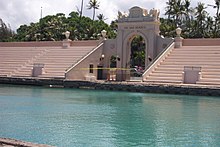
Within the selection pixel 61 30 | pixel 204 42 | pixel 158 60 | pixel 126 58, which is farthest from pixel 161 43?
pixel 61 30

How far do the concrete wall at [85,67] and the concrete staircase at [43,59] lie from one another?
1.03 meters

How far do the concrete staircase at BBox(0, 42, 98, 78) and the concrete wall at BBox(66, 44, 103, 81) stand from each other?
1.03 meters

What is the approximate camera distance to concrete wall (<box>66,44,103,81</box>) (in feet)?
115

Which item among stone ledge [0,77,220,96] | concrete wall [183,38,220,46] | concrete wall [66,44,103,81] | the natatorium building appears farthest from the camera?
concrete wall [66,44,103,81]

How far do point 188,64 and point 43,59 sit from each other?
53.0 feet

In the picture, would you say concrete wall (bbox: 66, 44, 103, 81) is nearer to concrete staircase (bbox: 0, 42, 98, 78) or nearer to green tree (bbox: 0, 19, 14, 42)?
concrete staircase (bbox: 0, 42, 98, 78)

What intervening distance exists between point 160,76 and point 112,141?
69.2ft

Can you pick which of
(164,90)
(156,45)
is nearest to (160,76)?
(164,90)

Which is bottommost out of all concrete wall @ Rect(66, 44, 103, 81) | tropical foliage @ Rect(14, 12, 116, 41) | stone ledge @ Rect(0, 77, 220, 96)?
stone ledge @ Rect(0, 77, 220, 96)

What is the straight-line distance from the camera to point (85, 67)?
37031 millimetres

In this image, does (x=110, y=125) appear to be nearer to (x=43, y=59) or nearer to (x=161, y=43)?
(x=161, y=43)

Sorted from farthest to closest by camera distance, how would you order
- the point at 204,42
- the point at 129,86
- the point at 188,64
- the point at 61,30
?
the point at 61,30
the point at 204,42
the point at 188,64
the point at 129,86

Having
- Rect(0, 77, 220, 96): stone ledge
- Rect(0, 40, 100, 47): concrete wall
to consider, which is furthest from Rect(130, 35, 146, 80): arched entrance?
Rect(0, 77, 220, 96): stone ledge

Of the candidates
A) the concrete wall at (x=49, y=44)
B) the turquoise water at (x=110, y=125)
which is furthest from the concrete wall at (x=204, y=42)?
the turquoise water at (x=110, y=125)
